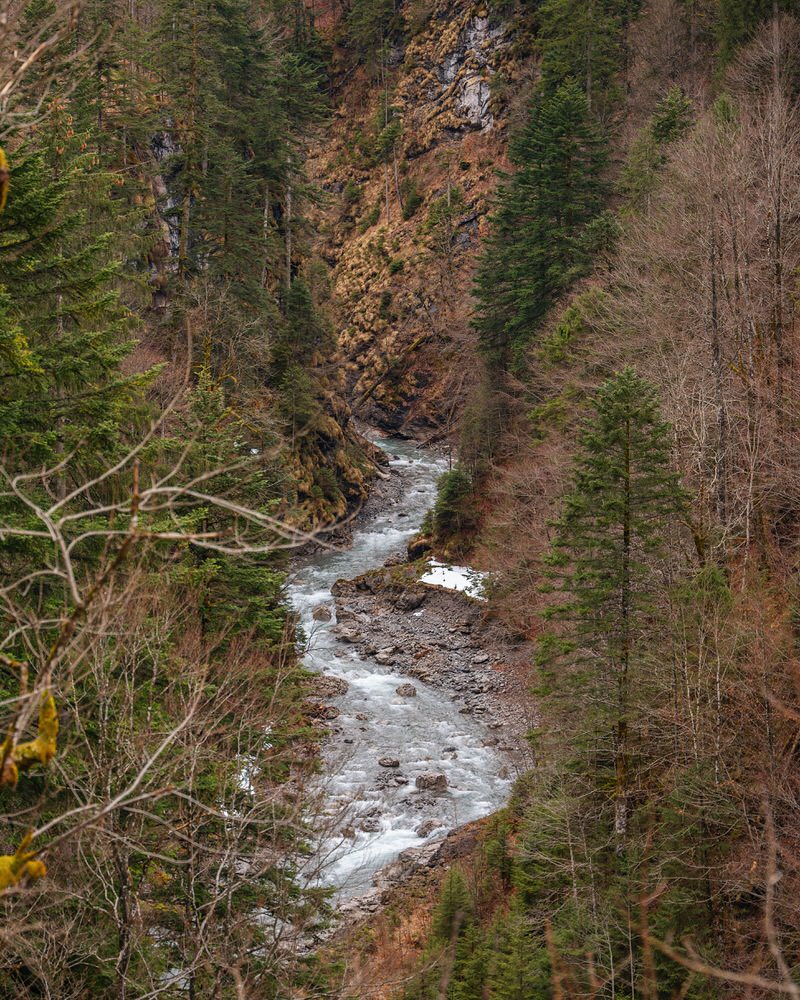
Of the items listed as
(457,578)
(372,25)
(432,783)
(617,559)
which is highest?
(372,25)

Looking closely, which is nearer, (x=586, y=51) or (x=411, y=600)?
(x=411, y=600)

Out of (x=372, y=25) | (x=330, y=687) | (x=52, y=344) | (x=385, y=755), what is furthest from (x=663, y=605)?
(x=372, y=25)

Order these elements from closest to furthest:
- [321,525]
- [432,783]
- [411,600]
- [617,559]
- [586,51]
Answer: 1. [617,559]
2. [432,783]
3. [321,525]
4. [411,600]
5. [586,51]

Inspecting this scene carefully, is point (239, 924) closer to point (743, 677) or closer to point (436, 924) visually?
point (436, 924)

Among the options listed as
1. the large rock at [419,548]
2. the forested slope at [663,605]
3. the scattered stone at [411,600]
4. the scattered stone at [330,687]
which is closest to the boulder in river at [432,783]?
the forested slope at [663,605]

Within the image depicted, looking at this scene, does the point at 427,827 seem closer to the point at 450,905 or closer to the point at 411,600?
the point at 450,905

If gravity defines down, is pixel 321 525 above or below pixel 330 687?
above

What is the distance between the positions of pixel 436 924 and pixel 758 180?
61.6ft

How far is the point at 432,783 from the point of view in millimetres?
20031

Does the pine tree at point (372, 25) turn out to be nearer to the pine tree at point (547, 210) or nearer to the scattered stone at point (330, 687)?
the pine tree at point (547, 210)

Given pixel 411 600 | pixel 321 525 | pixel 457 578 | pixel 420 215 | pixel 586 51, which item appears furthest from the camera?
pixel 420 215

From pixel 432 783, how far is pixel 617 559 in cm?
974

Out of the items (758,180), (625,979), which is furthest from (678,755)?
(758,180)

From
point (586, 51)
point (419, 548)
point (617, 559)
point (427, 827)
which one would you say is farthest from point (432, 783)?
point (586, 51)
